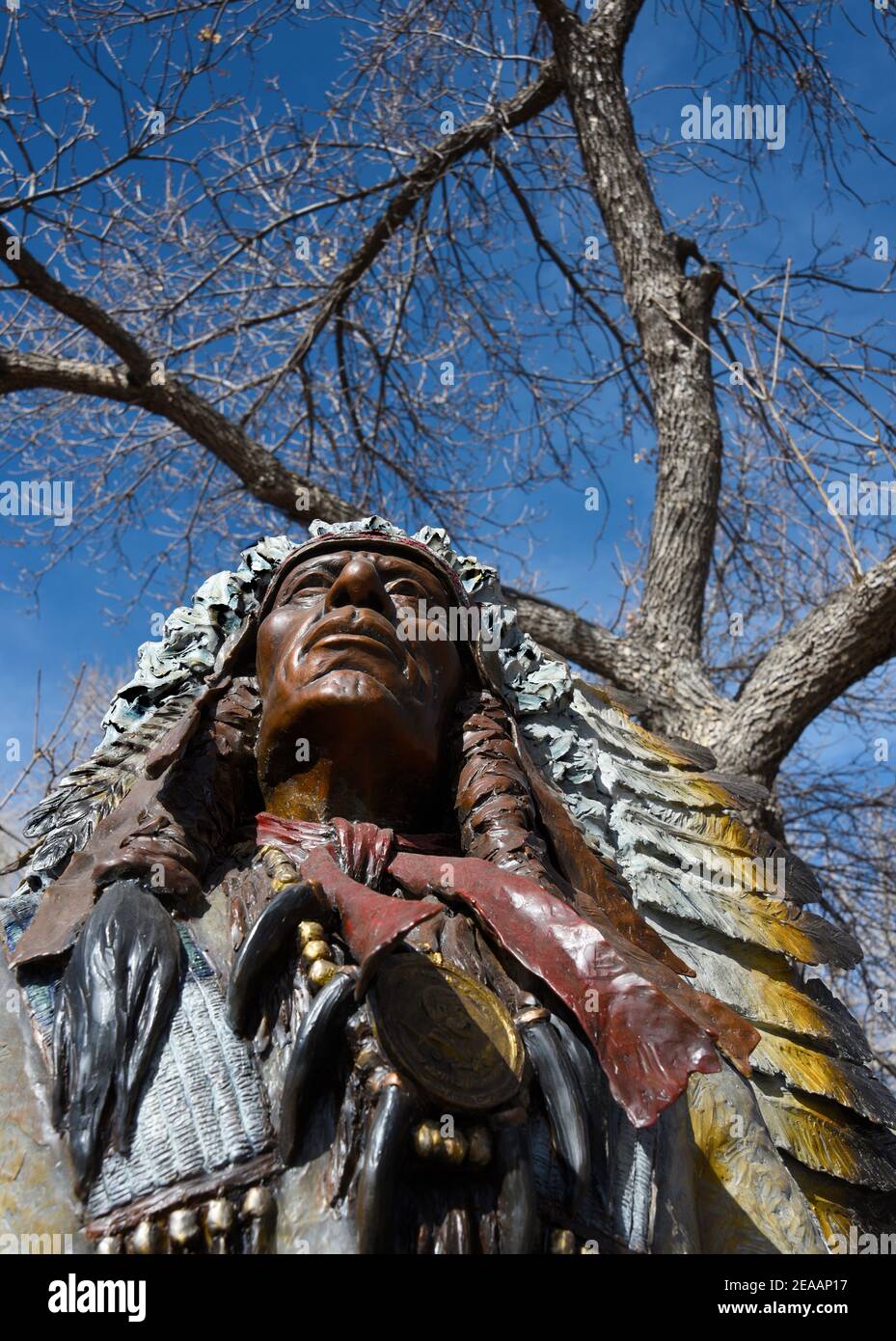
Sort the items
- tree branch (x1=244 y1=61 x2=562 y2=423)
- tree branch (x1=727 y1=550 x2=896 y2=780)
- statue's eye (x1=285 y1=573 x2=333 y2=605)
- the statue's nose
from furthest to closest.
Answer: tree branch (x1=244 y1=61 x2=562 y2=423) → tree branch (x1=727 y1=550 x2=896 y2=780) → statue's eye (x1=285 y1=573 x2=333 y2=605) → the statue's nose

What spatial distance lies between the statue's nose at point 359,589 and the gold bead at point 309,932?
3.78 ft

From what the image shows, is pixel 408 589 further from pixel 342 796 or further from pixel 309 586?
pixel 342 796

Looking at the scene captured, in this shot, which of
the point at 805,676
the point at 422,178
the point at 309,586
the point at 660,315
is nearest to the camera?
the point at 309,586

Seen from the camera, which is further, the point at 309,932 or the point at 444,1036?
the point at 309,932

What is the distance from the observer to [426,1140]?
211 centimetres

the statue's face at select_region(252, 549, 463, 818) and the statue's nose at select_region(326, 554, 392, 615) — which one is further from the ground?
the statue's nose at select_region(326, 554, 392, 615)

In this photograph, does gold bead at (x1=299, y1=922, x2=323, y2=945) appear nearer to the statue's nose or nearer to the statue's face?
the statue's face

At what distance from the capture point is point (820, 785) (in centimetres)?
823

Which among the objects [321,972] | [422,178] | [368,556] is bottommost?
[321,972]

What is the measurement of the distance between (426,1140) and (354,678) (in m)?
1.30

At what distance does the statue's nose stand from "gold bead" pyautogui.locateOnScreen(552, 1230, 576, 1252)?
1710mm

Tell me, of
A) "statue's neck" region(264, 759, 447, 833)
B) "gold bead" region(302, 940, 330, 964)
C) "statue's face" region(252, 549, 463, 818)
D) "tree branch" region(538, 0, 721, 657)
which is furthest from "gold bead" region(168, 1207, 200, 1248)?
"tree branch" region(538, 0, 721, 657)

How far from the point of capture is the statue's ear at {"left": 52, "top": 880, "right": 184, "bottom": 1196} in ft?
7.17

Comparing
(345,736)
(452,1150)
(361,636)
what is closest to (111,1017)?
(452,1150)
